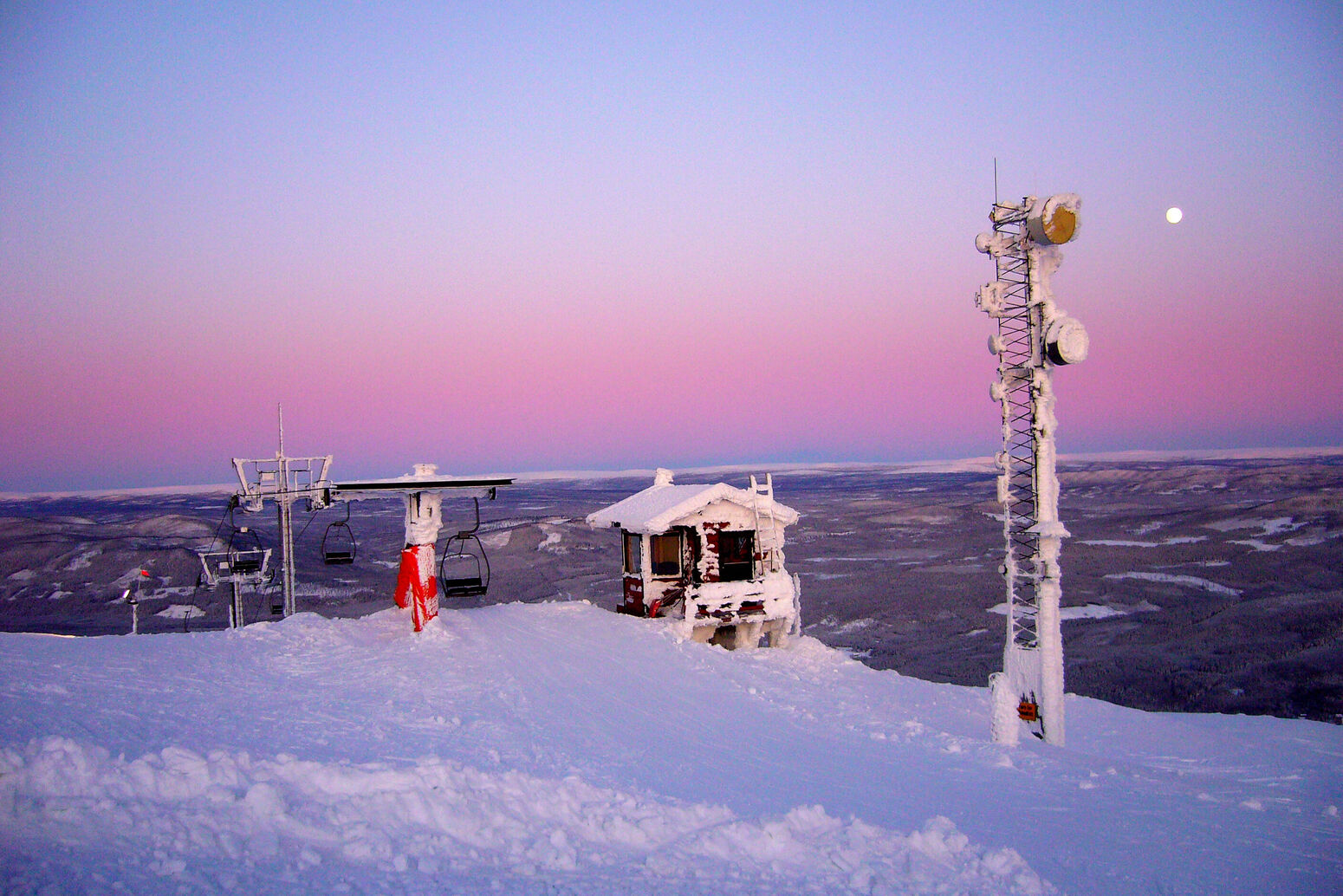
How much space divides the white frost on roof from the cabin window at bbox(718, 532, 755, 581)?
101cm

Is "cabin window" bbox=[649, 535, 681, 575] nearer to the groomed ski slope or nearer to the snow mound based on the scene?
the groomed ski slope

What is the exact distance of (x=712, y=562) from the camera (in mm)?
20922

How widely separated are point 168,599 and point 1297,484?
126m

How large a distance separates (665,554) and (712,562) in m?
1.53

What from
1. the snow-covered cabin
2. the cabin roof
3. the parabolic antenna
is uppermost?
the parabolic antenna

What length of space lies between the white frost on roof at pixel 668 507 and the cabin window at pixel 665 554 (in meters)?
0.89

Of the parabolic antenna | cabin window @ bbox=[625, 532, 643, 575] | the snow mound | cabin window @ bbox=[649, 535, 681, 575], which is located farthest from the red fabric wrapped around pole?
the parabolic antenna

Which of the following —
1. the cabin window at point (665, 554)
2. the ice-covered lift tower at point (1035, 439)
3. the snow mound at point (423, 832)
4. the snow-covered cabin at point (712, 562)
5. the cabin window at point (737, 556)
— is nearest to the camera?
the snow mound at point (423, 832)

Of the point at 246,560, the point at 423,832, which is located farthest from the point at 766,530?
the point at 423,832

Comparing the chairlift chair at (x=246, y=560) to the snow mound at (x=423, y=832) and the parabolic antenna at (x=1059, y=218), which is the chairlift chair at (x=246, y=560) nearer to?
the snow mound at (x=423, y=832)

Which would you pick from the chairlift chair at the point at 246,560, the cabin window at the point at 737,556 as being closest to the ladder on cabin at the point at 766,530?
the cabin window at the point at 737,556

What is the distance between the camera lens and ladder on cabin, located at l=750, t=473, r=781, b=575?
21.0m

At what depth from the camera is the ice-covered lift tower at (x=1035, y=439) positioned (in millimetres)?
13164

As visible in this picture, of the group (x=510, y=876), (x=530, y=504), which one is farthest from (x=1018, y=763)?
(x=530, y=504)
